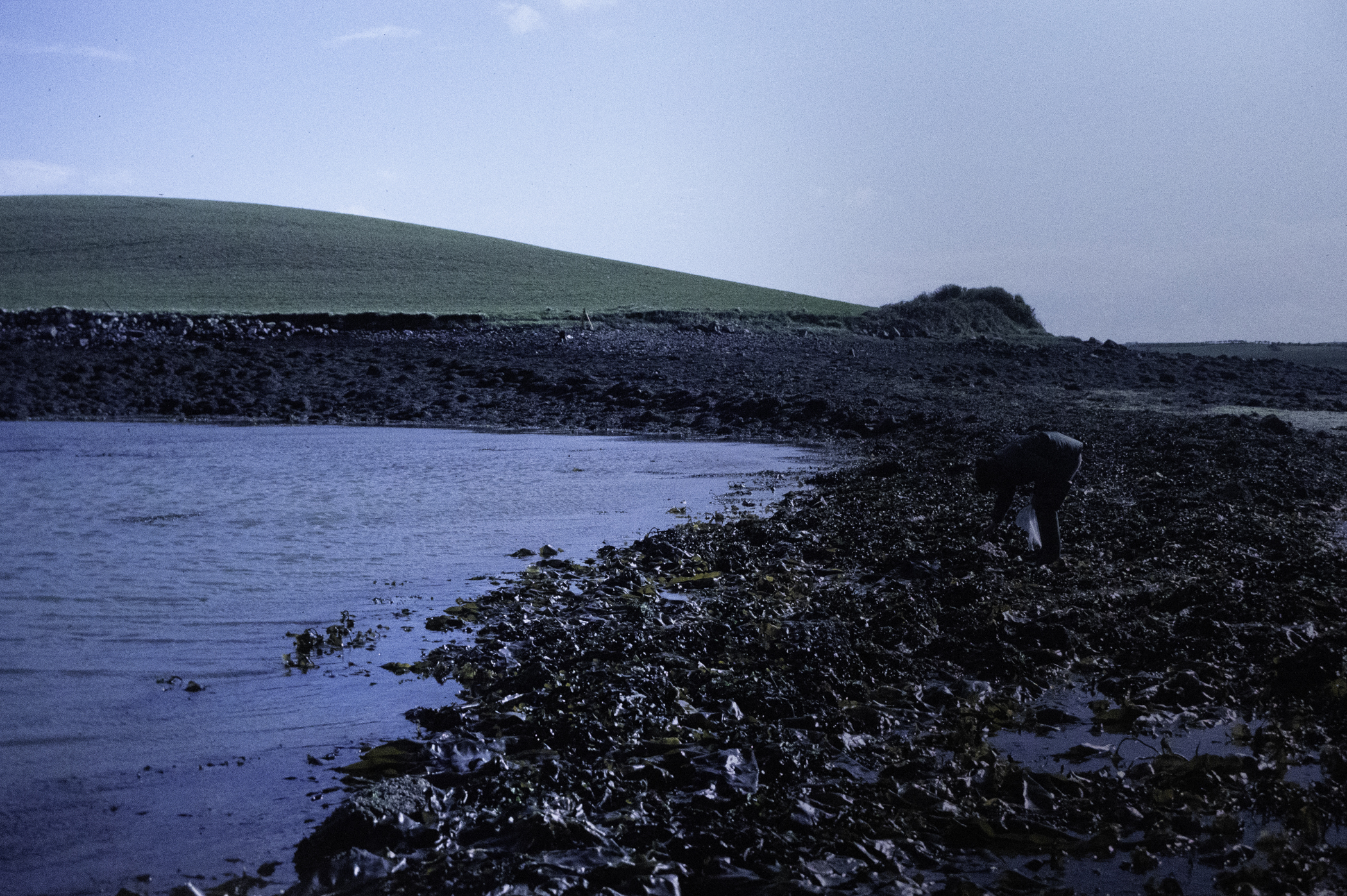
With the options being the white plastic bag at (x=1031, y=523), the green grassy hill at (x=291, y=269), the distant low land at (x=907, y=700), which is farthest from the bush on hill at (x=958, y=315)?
the white plastic bag at (x=1031, y=523)

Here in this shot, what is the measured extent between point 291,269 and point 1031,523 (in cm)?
4248

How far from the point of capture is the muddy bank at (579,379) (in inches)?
837

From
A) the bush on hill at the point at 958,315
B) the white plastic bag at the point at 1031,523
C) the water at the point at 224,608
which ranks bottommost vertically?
the water at the point at 224,608

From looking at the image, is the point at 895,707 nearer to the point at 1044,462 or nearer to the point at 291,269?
the point at 1044,462

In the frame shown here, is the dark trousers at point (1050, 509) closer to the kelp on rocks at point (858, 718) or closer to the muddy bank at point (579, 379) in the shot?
the kelp on rocks at point (858, 718)

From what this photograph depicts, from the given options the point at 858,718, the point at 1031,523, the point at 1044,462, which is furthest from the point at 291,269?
the point at 858,718

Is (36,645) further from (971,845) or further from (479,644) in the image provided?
(971,845)

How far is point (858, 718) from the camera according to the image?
5.53 meters

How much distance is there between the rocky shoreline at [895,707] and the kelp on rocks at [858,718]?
0.02m

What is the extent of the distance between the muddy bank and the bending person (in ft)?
33.1

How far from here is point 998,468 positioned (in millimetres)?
8461

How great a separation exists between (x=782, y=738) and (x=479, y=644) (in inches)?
95.9

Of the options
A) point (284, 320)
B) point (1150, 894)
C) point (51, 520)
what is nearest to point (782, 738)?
point (1150, 894)

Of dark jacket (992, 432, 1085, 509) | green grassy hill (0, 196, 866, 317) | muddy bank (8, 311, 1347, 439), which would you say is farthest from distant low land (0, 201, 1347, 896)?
green grassy hill (0, 196, 866, 317)
